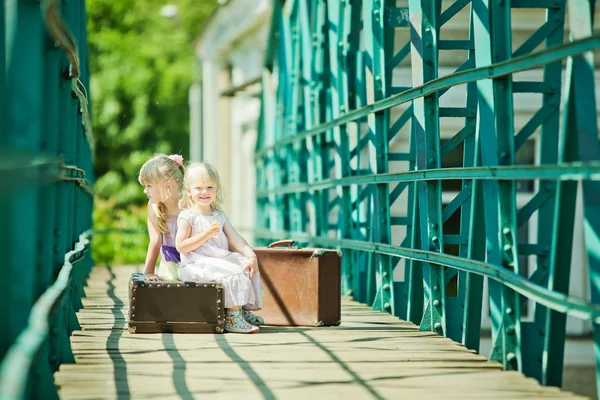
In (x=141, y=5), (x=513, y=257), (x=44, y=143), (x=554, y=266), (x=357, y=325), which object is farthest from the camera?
(x=141, y=5)

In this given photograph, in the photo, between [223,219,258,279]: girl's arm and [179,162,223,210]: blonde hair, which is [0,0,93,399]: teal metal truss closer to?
[179,162,223,210]: blonde hair

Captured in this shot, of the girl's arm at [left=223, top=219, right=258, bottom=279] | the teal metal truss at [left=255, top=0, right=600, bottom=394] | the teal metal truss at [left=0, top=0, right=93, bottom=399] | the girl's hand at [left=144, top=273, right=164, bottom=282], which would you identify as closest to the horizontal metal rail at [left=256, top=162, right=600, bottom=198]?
the teal metal truss at [left=255, top=0, right=600, bottom=394]

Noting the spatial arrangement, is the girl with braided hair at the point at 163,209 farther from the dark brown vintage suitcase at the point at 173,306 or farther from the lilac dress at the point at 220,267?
the dark brown vintage suitcase at the point at 173,306

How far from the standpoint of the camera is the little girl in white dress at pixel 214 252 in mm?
6652

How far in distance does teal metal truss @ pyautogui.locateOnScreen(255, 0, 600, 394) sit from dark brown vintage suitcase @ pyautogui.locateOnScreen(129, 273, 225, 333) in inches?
49.0

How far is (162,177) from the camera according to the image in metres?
7.28

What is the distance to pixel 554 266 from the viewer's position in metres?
5.00

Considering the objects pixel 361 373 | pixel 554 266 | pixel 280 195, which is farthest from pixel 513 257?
pixel 280 195

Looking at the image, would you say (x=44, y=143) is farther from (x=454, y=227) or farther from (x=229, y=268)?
(x=454, y=227)

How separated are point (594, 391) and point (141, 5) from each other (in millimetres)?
41609

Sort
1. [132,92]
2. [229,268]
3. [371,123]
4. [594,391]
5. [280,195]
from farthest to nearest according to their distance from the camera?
[132,92]
[280,195]
[594,391]
[371,123]
[229,268]

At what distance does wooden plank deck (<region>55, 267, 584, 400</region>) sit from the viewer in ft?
15.4

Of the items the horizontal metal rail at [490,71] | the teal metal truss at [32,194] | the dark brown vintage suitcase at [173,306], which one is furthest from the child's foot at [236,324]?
the horizontal metal rail at [490,71]

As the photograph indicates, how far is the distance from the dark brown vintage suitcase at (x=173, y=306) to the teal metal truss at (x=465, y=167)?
1.24 metres
